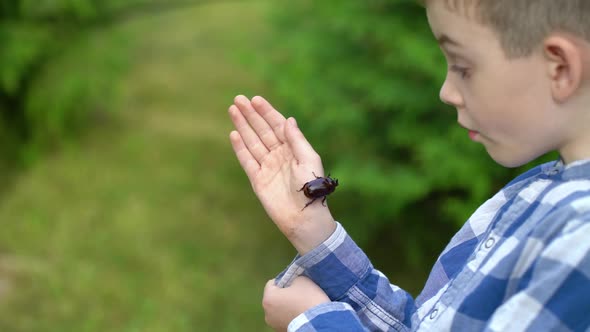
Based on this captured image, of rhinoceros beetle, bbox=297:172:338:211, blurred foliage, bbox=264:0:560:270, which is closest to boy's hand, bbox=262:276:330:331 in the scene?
rhinoceros beetle, bbox=297:172:338:211

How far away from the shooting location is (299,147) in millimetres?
→ 1766

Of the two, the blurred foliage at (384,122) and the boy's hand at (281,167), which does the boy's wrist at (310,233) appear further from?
the blurred foliage at (384,122)

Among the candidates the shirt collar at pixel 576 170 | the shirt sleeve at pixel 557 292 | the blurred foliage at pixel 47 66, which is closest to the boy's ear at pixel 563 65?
the shirt collar at pixel 576 170

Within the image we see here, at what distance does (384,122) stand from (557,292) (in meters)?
3.50

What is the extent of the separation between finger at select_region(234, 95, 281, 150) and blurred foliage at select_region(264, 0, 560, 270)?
233 centimetres

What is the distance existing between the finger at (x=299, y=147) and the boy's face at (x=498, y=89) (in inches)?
18.4

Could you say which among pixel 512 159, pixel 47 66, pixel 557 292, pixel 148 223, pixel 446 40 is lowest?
pixel 557 292

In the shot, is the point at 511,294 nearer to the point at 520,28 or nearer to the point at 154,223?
the point at 520,28

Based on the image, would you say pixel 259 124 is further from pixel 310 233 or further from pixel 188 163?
pixel 188 163

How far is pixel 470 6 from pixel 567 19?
0.52 ft

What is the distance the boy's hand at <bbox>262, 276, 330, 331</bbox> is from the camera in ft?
5.27

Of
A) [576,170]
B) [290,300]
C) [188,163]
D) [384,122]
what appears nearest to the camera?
[576,170]

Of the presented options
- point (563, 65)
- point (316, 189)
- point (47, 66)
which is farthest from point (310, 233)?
point (47, 66)

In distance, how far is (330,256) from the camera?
166cm
